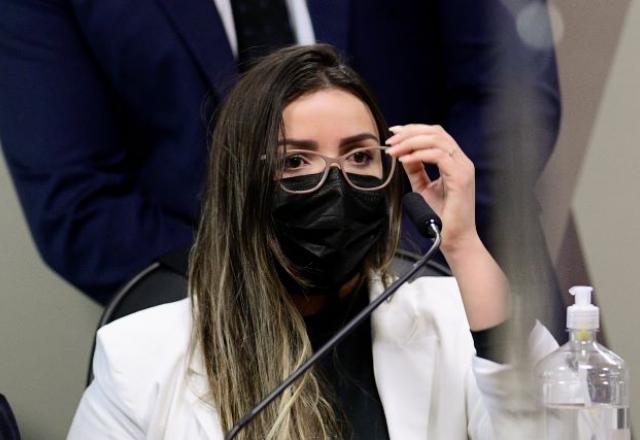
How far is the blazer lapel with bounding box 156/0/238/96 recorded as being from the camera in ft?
6.32

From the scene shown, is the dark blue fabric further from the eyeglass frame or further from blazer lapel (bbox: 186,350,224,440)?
the eyeglass frame

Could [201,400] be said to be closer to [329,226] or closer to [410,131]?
[329,226]

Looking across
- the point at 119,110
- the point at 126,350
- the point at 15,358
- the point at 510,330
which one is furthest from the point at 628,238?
the point at 15,358

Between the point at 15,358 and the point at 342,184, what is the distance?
3.31ft

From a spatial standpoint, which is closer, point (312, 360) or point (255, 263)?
point (312, 360)

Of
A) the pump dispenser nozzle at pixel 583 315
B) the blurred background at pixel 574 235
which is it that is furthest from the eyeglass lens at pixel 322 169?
the pump dispenser nozzle at pixel 583 315

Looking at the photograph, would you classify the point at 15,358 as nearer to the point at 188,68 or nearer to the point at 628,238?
the point at 188,68

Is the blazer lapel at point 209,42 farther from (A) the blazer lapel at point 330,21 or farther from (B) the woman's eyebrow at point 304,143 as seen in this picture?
(B) the woman's eyebrow at point 304,143

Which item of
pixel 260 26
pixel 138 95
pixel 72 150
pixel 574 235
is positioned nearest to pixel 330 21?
pixel 260 26

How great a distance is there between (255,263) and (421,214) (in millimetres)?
328

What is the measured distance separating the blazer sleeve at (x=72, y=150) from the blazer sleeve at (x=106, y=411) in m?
0.46

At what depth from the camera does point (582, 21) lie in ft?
1.85

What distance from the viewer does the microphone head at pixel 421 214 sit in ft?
3.86

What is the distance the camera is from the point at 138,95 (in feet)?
6.47
